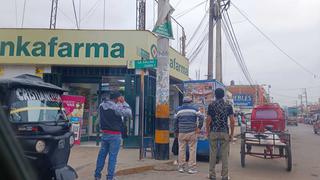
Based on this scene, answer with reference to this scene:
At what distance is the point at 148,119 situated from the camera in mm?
14680

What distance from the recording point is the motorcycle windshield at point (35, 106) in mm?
5898

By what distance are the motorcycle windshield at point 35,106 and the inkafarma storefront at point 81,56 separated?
7.30m

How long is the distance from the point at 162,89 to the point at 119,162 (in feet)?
7.65

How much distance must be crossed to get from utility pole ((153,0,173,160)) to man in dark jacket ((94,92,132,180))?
3.06m

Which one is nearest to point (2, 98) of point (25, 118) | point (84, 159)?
point (25, 118)

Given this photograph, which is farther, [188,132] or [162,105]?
[162,105]

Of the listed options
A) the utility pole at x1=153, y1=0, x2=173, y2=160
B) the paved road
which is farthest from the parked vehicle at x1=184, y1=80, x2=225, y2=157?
the utility pole at x1=153, y1=0, x2=173, y2=160

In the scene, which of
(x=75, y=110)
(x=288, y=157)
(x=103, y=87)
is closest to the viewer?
(x=288, y=157)

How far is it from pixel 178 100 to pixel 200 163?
9.30 m

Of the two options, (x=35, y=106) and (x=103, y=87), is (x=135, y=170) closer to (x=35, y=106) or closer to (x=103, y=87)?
(x=35, y=106)

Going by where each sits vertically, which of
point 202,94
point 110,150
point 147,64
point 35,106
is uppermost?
point 147,64

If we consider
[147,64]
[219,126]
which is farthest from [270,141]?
[147,64]

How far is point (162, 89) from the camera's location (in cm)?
1081

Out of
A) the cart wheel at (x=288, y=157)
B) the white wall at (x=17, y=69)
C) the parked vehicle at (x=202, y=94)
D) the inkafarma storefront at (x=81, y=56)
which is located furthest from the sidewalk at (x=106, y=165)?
the white wall at (x=17, y=69)
